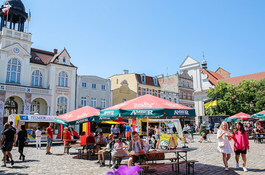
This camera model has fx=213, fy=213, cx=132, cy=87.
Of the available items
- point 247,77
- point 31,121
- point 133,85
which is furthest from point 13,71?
point 247,77

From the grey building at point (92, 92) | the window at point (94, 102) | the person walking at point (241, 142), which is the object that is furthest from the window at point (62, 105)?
the person walking at point (241, 142)

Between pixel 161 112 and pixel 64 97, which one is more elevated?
pixel 64 97

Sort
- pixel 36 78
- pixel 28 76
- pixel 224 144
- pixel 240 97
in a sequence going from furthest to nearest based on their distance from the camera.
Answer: pixel 240 97 → pixel 36 78 → pixel 28 76 → pixel 224 144

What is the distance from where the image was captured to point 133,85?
135ft

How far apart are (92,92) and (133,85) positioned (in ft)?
32.7

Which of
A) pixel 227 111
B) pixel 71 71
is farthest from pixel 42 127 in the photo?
pixel 227 111

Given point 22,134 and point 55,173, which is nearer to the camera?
point 55,173

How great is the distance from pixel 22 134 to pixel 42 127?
39.5 ft

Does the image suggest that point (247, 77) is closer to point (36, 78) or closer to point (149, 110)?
point (36, 78)

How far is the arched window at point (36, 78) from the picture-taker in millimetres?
29388

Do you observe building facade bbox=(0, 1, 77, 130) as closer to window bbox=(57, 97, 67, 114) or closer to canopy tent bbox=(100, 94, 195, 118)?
window bbox=(57, 97, 67, 114)

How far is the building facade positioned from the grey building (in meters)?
1.17

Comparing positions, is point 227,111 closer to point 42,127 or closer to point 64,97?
point 64,97

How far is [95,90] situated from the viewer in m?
34.1
